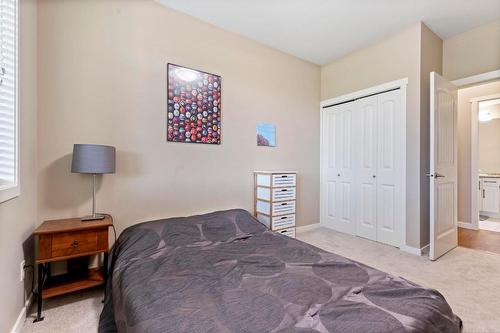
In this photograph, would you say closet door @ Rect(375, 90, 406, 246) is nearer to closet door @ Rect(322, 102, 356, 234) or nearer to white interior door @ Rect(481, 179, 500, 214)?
closet door @ Rect(322, 102, 356, 234)

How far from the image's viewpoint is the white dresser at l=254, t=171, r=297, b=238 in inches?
114

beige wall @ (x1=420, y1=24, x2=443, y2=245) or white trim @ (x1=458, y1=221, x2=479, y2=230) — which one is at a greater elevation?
beige wall @ (x1=420, y1=24, x2=443, y2=245)

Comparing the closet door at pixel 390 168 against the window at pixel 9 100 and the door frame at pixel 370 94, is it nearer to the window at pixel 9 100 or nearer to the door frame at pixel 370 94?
the door frame at pixel 370 94

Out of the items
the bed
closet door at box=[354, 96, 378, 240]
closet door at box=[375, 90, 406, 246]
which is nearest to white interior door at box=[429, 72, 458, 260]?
closet door at box=[375, 90, 406, 246]

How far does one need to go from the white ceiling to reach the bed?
2.46 metres

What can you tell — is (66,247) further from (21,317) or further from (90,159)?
(90,159)

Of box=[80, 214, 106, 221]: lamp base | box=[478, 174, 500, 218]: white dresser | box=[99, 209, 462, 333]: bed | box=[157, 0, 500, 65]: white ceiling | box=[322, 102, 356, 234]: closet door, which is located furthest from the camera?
box=[478, 174, 500, 218]: white dresser

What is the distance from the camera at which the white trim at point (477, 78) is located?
9.05ft

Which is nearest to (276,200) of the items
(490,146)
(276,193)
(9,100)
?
(276,193)

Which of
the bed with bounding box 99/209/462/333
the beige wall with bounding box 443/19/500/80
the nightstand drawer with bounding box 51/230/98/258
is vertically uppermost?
the beige wall with bounding box 443/19/500/80

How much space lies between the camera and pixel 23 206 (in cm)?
161

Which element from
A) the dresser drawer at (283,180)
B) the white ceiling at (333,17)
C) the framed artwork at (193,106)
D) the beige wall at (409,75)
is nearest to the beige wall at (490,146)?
the white ceiling at (333,17)

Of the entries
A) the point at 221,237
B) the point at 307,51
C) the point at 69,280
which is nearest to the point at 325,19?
the point at 307,51

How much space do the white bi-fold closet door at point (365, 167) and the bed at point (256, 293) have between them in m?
1.86
